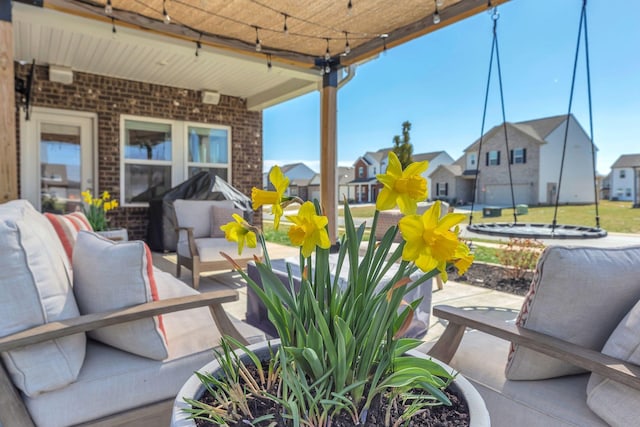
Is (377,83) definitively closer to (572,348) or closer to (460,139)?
(460,139)

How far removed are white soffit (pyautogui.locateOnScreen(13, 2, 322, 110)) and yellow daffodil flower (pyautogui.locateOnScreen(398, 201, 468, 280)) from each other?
4435mm

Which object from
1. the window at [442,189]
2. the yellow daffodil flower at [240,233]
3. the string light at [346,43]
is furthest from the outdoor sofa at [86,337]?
the window at [442,189]

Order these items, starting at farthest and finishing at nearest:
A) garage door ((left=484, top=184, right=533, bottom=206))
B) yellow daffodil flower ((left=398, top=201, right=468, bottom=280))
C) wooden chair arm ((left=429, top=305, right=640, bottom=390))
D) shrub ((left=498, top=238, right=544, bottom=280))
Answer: garage door ((left=484, top=184, right=533, bottom=206)) → shrub ((left=498, top=238, right=544, bottom=280)) → wooden chair arm ((left=429, top=305, right=640, bottom=390)) → yellow daffodil flower ((left=398, top=201, right=468, bottom=280))

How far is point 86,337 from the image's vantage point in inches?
57.1

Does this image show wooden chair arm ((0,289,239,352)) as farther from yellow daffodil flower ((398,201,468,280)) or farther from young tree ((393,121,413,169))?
young tree ((393,121,413,169))

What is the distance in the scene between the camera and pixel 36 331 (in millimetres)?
1121

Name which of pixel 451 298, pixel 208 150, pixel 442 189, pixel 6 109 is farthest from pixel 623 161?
pixel 6 109

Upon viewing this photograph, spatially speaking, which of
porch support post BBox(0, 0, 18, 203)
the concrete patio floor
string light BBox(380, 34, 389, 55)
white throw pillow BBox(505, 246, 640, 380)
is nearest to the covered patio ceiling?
string light BBox(380, 34, 389, 55)

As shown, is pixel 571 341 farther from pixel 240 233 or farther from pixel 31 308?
pixel 31 308

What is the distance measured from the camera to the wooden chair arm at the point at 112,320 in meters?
1.10

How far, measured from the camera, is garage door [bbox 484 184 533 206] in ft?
74.7

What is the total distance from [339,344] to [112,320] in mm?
853

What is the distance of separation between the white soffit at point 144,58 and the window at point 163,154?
0.73 meters

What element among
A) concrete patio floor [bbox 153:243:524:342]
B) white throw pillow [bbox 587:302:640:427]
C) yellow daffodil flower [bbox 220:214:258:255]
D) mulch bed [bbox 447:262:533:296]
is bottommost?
concrete patio floor [bbox 153:243:524:342]
